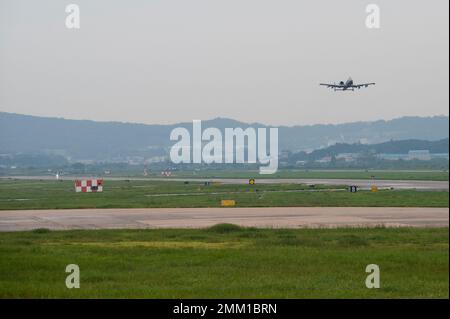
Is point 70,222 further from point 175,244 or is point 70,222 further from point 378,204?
point 378,204

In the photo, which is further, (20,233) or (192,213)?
(192,213)

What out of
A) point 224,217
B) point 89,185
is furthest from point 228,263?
point 89,185

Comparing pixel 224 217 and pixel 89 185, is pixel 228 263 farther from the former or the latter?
pixel 89 185

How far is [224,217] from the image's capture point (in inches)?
1748

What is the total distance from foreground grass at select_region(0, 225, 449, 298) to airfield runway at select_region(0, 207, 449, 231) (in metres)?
4.78

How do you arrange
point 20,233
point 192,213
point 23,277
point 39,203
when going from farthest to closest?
point 39,203 < point 192,213 < point 20,233 < point 23,277

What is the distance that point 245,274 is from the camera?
66.5 feet

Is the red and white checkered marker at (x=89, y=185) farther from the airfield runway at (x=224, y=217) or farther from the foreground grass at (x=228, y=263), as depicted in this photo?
the foreground grass at (x=228, y=263)

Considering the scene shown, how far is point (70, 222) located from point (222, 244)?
15106 millimetres

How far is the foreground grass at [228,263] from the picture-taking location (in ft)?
56.3

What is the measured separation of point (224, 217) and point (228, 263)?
71.3ft

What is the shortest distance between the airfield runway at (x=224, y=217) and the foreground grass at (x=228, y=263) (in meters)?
4.78
